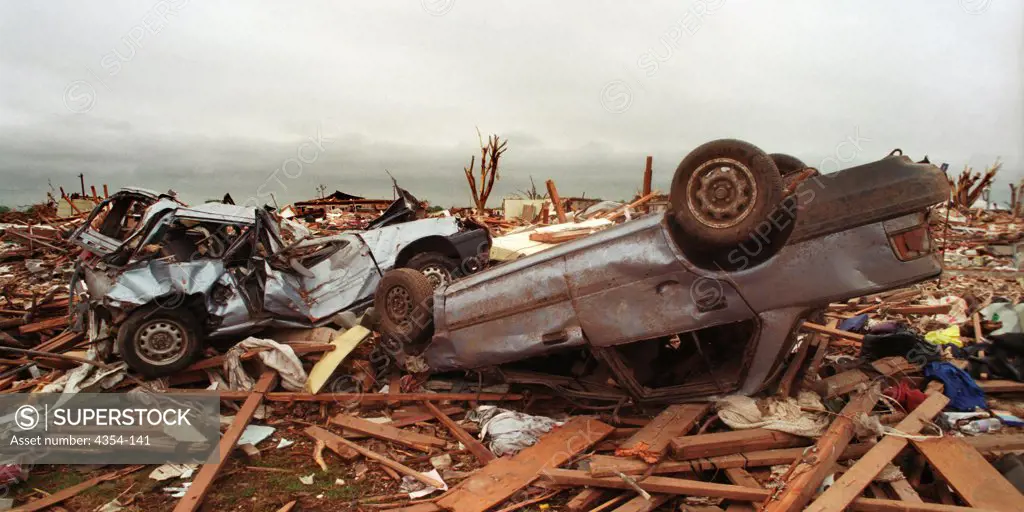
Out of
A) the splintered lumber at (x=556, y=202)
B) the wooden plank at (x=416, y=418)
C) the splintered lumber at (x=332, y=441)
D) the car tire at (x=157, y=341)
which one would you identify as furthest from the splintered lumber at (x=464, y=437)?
the splintered lumber at (x=556, y=202)

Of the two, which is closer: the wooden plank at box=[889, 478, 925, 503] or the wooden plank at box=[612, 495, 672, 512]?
the wooden plank at box=[889, 478, 925, 503]

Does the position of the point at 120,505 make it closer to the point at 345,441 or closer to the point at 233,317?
the point at 345,441

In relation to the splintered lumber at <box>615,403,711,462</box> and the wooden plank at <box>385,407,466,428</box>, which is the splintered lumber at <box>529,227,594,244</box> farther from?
the splintered lumber at <box>615,403,711,462</box>

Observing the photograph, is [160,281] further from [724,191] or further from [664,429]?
[724,191]

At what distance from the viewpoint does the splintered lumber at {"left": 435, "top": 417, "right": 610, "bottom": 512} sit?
3.47 m

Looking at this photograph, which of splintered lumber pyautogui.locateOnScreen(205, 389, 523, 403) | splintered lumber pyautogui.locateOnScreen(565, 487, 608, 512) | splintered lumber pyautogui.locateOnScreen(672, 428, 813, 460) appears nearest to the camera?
splintered lumber pyautogui.locateOnScreen(565, 487, 608, 512)

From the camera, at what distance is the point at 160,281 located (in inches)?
229

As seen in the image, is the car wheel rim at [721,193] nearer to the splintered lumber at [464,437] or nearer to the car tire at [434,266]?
the splintered lumber at [464,437]

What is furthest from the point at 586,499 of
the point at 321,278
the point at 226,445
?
the point at 321,278

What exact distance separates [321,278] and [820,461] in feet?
19.0

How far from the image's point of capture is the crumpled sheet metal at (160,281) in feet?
18.5

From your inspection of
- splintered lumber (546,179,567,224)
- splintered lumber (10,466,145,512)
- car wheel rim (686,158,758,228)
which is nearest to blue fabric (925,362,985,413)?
car wheel rim (686,158,758,228)

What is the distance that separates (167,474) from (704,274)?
430 centimetres

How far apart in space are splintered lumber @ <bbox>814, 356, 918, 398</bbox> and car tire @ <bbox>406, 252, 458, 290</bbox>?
473cm
